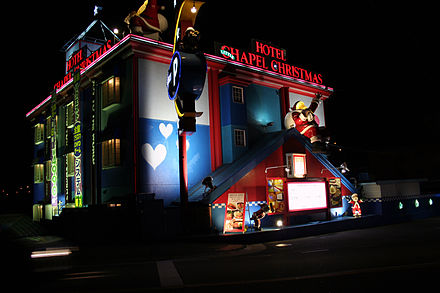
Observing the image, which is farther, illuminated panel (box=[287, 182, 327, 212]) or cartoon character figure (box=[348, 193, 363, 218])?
cartoon character figure (box=[348, 193, 363, 218])

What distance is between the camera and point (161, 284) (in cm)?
796

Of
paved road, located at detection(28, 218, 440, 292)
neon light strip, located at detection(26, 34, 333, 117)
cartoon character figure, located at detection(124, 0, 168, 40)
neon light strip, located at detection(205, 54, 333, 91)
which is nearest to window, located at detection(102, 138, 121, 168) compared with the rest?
neon light strip, located at detection(26, 34, 333, 117)

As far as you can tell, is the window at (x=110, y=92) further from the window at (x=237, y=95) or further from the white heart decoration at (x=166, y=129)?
the window at (x=237, y=95)

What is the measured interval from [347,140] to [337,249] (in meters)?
34.7

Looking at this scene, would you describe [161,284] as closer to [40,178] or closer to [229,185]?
[229,185]

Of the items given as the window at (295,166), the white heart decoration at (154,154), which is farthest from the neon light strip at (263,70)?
the window at (295,166)

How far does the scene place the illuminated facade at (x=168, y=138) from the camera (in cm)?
1964

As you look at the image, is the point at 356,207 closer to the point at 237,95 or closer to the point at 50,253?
the point at 237,95

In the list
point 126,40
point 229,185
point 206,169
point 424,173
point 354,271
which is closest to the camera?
point 354,271

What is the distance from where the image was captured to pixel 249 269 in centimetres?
938

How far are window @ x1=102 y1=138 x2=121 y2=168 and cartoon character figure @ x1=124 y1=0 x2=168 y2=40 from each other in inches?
275

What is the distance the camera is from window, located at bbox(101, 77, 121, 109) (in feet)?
68.8

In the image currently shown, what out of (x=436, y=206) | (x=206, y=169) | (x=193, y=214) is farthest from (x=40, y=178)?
(x=436, y=206)

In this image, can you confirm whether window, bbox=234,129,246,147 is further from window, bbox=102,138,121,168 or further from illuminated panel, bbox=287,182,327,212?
window, bbox=102,138,121,168
